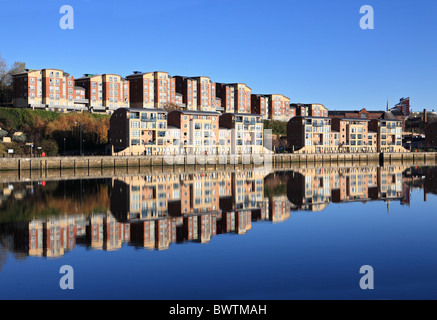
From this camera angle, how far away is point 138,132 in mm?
102438

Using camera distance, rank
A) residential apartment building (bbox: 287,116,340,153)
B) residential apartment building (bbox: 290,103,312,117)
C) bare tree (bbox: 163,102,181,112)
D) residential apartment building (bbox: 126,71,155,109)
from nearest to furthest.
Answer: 1. residential apartment building (bbox: 287,116,340,153)
2. bare tree (bbox: 163,102,181,112)
3. residential apartment building (bbox: 126,71,155,109)
4. residential apartment building (bbox: 290,103,312,117)

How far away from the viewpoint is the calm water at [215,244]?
19125mm

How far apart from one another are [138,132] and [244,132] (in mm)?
29790

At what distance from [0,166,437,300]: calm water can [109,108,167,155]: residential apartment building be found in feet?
161

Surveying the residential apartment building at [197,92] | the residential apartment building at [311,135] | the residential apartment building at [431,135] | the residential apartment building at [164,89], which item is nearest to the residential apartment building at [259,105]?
the residential apartment building at [197,92]

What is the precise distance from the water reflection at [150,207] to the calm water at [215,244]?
0.36 ft

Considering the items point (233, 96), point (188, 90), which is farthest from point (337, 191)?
point (233, 96)

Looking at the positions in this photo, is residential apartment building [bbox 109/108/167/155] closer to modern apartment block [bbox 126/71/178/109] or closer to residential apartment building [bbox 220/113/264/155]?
residential apartment building [bbox 220/113/264/155]

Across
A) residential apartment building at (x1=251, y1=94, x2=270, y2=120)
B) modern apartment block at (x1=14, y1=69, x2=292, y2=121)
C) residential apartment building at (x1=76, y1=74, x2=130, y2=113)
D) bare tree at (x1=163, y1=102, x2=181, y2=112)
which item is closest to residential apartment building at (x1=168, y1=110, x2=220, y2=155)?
bare tree at (x1=163, y1=102, x2=181, y2=112)

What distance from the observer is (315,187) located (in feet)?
195

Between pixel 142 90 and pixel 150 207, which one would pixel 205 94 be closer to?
pixel 142 90

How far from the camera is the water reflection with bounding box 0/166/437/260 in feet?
93.2

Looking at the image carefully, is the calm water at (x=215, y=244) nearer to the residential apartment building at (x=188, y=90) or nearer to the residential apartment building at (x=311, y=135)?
the residential apartment building at (x=311, y=135)
